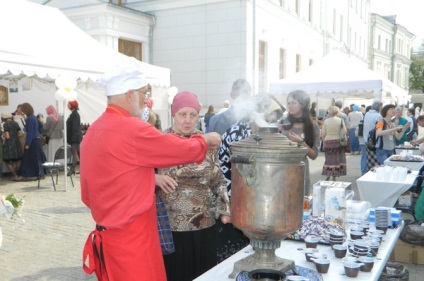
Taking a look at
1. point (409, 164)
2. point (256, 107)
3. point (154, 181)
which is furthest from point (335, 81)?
point (154, 181)

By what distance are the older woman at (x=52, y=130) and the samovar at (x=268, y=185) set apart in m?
8.36

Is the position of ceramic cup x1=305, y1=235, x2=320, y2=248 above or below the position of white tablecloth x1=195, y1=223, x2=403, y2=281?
above

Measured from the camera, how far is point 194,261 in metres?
2.33

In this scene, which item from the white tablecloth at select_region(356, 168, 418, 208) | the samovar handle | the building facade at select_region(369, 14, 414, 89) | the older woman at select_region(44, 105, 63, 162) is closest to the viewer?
the samovar handle

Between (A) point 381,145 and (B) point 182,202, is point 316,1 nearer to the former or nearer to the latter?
(A) point 381,145

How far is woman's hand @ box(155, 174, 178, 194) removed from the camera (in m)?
2.06

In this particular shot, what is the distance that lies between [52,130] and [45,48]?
2834mm

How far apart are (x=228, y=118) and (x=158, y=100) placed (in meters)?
6.30

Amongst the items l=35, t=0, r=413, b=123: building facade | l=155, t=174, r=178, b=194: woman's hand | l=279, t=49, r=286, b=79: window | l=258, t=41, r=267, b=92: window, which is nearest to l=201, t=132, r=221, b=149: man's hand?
l=155, t=174, r=178, b=194: woman's hand

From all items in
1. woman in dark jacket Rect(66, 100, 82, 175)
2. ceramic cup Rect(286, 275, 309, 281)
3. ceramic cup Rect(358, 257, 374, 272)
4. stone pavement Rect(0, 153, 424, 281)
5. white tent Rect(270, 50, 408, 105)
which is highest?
white tent Rect(270, 50, 408, 105)

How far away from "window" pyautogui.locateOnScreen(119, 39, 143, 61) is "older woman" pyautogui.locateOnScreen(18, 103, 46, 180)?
20.8 feet

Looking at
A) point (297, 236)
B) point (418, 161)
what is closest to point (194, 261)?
point (297, 236)

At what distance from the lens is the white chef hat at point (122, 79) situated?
179cm

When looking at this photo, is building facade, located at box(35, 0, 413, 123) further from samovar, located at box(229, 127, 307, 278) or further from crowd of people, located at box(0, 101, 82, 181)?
samovar, located at box(229, 127, 307, 278)
